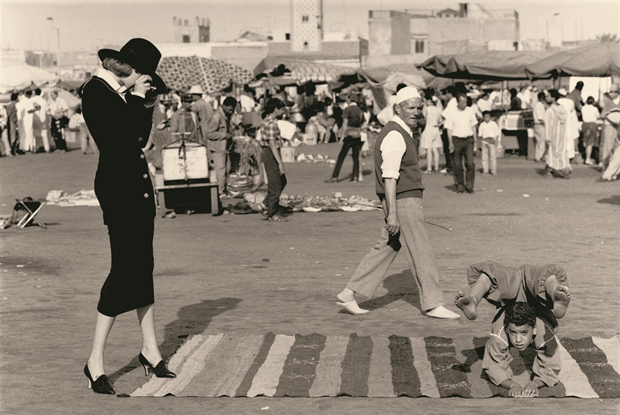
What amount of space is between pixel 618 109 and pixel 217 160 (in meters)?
9.37

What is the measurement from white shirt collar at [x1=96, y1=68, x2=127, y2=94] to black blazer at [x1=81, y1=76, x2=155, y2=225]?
29 mm

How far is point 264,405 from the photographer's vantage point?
5289 mm

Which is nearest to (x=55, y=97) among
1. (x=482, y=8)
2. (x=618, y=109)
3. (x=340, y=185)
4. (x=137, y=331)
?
(x=340, y=185)

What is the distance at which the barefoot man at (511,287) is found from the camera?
219 inches

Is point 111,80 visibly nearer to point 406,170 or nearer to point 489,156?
point 406,170

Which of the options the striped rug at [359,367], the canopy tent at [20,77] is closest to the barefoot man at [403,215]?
the striped rug at [359,367]

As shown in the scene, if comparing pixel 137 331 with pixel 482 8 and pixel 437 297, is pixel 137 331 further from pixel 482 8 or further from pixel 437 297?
pixel 482 8

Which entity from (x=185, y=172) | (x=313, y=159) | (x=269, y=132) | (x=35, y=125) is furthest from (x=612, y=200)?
(x=35, y=125)

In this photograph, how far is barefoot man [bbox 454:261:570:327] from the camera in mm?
5551

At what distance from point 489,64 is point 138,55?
21286 millimetres

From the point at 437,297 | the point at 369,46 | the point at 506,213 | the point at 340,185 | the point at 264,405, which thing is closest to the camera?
the point at 264,405

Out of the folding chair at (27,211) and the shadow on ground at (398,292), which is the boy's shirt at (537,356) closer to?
the shadow on ground at (398,292)

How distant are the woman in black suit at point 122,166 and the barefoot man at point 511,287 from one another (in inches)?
77.5

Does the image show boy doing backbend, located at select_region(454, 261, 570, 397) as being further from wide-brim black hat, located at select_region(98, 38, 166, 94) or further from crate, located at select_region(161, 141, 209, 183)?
crate, located at select_region(161, 141, 209, 183)
